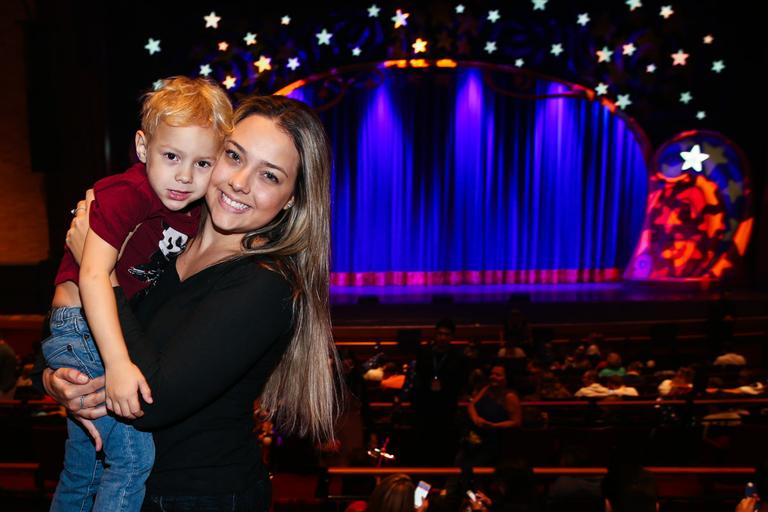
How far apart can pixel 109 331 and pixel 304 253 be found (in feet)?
1.58

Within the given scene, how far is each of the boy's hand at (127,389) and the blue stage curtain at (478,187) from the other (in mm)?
15623

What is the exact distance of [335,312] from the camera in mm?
13641

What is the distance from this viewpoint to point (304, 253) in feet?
5.56

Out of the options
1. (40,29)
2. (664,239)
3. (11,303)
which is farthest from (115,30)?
(664,239)

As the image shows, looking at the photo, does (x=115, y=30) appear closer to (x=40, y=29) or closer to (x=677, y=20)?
(x=40, y=29)

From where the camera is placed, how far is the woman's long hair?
5.43ft

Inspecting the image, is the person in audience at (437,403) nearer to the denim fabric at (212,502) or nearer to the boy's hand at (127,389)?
the denim fabric at (212,502)

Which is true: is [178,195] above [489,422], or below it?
above

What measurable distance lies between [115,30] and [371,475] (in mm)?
11102

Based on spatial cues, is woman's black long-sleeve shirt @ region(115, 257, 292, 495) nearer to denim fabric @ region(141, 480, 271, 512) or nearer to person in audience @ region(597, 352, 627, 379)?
denim fabric @ region(141, 480, 271, 512)

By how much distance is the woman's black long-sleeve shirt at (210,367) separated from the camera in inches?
55.4

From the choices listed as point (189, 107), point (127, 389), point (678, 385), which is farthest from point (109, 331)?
point (678, 385)

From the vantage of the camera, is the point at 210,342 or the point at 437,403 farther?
the point at 437,403

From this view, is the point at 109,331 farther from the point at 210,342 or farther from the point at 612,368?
the point at 612,368
